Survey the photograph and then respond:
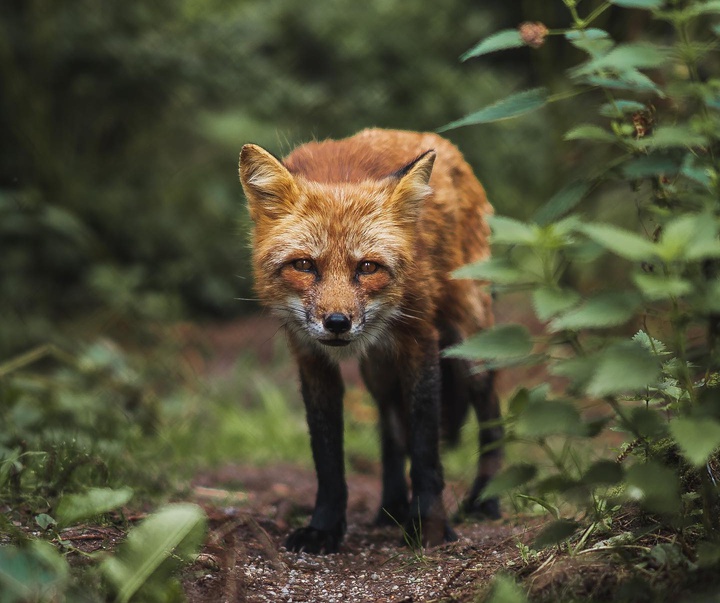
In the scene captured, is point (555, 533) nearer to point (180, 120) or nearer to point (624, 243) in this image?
point (624, 243)

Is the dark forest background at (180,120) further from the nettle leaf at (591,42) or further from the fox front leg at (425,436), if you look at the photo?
the nettle leaf at (591,42)

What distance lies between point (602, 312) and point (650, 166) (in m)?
0.60

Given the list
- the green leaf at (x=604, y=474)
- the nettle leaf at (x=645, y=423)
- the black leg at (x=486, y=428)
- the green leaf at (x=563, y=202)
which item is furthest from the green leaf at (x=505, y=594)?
the black leg at (x=486, y=428)

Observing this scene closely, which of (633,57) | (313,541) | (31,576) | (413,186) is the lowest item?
(313,541)

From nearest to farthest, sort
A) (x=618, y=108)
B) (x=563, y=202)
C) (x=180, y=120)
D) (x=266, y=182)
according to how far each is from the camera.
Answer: (x=563, y=202) < (x=618, y=108) < (x=266, y=182) < (x=180, y=120)

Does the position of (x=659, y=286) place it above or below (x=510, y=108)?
below

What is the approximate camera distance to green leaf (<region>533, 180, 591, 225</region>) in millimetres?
2738

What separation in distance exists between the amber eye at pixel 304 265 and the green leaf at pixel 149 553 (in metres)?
1.43

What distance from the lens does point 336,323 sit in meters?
3.75

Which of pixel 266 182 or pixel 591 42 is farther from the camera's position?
pixel 266 182

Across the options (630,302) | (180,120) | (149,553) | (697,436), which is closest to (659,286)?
(630,302)

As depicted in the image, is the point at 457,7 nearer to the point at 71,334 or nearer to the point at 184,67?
the point at 184,67

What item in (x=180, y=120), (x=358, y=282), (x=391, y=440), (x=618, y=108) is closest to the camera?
(x=618, y=108)

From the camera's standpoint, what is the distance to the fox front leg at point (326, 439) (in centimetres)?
415
